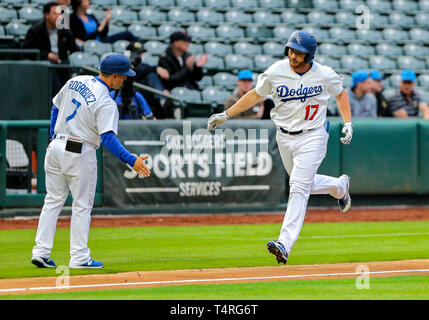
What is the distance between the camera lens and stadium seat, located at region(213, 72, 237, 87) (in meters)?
17.3

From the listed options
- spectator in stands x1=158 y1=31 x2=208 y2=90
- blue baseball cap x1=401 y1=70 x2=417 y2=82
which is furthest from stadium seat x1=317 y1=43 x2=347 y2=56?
spectator in stands x1=158 y1=31 x2=208 y2=90

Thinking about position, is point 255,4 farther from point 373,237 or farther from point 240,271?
point 240,271

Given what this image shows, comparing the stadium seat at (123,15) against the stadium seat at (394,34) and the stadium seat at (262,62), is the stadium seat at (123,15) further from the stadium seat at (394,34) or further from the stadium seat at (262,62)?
the stadium seat at (394,34)

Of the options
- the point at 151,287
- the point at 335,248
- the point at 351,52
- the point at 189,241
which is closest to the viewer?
the point at 151,287

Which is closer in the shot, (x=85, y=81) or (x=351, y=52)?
(x=85, y=81)

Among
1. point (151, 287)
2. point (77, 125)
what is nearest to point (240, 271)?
point (151, 287)

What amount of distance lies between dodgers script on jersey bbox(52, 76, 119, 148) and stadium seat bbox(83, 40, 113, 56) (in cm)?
869

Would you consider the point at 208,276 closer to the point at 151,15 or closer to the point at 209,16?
the point at 151,15

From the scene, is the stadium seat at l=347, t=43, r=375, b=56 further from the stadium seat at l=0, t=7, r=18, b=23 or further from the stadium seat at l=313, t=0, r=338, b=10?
the stadium seat at l=0, t=7, r=18, b=23

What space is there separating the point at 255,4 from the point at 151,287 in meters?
14.4

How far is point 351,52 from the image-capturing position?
20.0 meters

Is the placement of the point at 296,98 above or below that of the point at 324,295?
above

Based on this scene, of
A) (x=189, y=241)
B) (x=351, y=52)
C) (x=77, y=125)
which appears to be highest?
(x=351, y=52)
